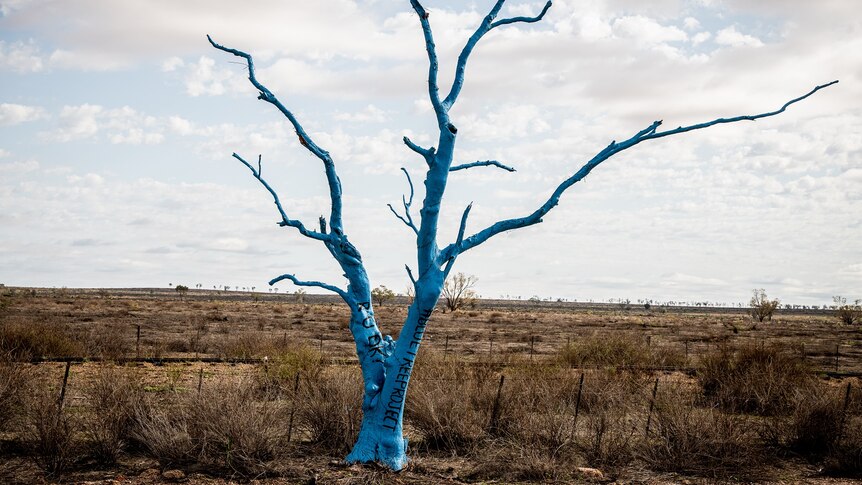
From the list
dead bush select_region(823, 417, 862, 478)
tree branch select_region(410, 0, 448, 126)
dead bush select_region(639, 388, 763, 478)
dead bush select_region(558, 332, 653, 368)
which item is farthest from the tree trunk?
dead bush select_region(558, 332, 653, 368)

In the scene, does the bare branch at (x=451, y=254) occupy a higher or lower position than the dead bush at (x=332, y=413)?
higher

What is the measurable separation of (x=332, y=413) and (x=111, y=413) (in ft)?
12.6

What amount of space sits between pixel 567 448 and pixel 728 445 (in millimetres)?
2972

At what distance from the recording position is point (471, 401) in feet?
52.9

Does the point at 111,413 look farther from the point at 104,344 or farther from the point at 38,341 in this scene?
the point at 104,344

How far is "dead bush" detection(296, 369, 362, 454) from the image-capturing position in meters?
14.3

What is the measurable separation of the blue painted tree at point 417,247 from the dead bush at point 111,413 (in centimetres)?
388

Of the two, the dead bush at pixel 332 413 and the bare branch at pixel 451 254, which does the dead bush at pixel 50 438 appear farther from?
the bare branch at pixel 451 254

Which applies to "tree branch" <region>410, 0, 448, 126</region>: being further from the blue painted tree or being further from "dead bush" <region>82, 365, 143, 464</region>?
"dead bush" <region>82, 365, 143, 464</region>

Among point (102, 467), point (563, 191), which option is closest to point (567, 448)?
point (563, 191)

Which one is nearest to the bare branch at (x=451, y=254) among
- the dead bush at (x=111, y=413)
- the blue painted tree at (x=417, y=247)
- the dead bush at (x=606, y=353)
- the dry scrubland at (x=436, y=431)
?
the blue painted tree at (x=417, y=247)

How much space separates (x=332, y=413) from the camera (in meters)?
14.6

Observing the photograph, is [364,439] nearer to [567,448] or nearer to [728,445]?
[567,448]

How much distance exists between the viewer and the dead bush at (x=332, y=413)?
14344 millimetres
